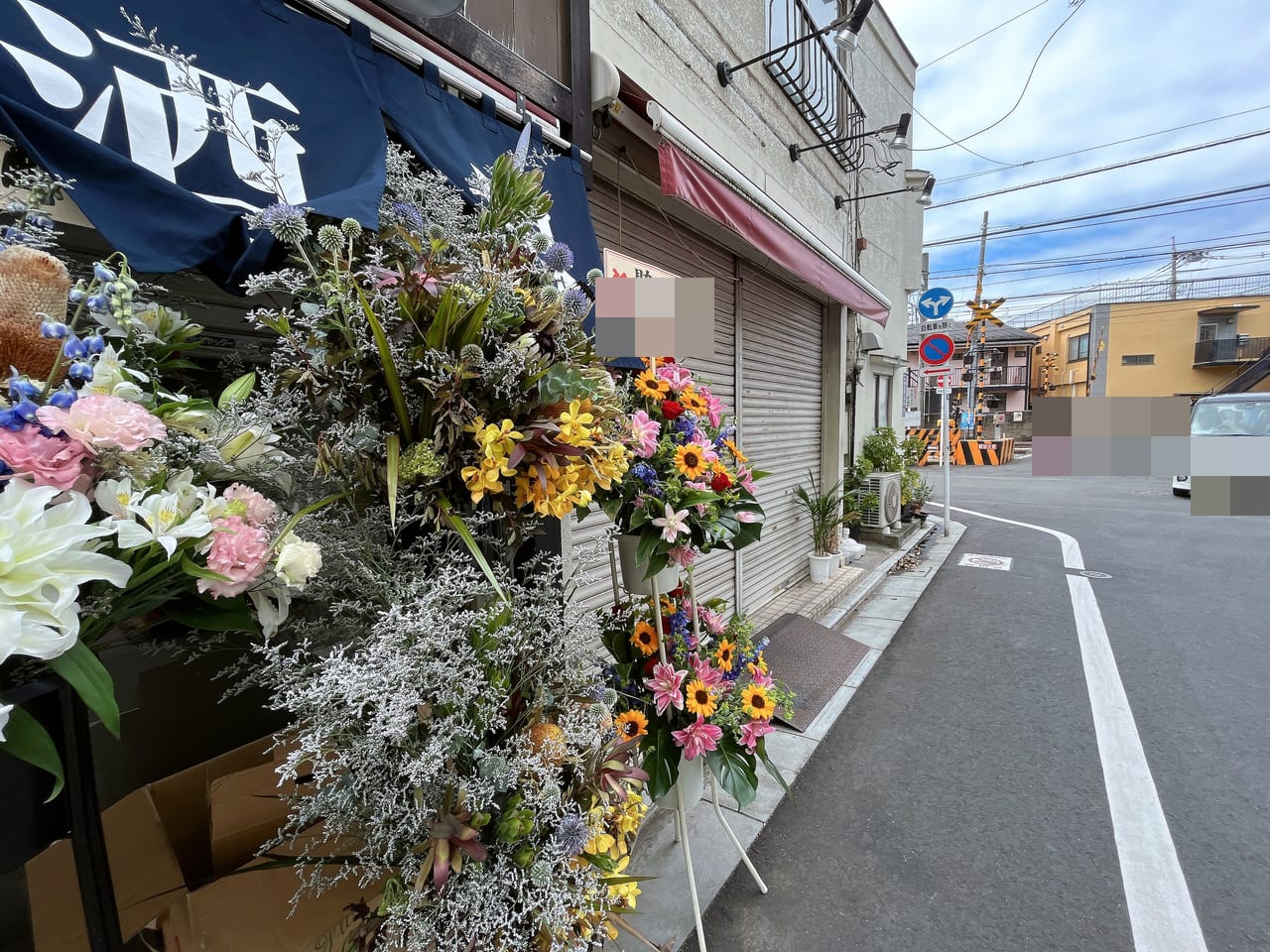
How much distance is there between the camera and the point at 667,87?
340 cm

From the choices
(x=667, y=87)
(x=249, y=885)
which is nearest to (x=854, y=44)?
(x=667, y=87)

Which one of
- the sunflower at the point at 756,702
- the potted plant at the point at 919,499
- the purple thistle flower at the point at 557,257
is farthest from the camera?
the potted plant at the point at 919,499

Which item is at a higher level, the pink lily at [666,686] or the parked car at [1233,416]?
the parked car at [1233,416]

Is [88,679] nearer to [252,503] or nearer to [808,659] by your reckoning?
[252,503]

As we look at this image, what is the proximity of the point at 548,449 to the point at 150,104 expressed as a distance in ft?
4.42

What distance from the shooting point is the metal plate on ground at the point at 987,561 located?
7.16 m

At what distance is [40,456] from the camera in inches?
30.5

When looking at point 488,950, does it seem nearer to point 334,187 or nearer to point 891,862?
point 334,187

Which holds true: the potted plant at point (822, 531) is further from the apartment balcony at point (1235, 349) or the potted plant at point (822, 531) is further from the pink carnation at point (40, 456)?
the apartment balcony at point (1235, 349)

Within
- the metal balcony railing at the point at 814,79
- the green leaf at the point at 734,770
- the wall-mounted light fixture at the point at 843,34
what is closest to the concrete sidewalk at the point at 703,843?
the green leaf at the point at 734,770

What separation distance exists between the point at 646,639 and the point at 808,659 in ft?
9.02

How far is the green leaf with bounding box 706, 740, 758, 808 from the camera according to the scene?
2031 mm

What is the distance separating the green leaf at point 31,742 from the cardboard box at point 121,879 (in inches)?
26.7

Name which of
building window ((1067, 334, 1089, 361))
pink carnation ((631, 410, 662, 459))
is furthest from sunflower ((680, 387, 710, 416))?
building window ((1067, 334, 1089, 361))
